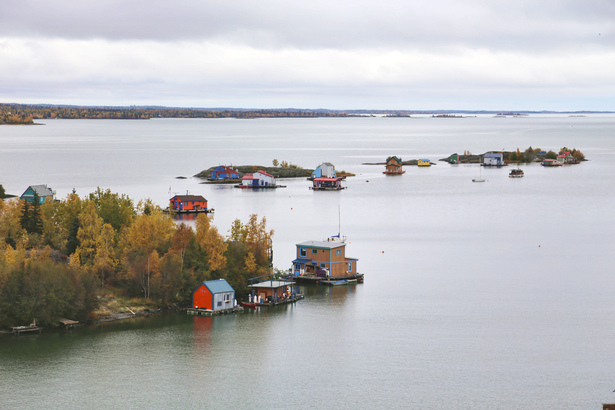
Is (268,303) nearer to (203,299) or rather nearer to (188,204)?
(203,299)

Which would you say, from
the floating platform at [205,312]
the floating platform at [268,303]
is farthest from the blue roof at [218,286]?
the floating platform at [268,303]

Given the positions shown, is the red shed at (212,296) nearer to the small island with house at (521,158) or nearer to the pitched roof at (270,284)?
the pitched roof at (270,284)

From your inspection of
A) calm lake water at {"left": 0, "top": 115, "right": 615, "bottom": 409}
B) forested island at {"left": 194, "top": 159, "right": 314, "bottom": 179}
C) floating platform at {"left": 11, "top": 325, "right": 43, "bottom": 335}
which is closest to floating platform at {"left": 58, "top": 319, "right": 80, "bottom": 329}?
calm lake water at {"left": 0, "top": 115, "right": 615, "bottom": 409}

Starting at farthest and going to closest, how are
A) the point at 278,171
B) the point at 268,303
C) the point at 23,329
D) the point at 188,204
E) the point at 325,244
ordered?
the point at 278,171
the point at 188,204
the point at 325,244
the point at 268,303
the point at 23,329

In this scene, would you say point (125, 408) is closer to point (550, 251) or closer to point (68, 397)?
point (68, 397)

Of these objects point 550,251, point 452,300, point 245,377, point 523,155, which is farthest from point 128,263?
point 523,155

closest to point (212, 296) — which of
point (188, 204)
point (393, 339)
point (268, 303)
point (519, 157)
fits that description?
point (268, 303)

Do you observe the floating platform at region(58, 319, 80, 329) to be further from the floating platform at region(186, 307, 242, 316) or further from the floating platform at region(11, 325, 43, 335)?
the floating platform at region(186, 307, 242, 316)
